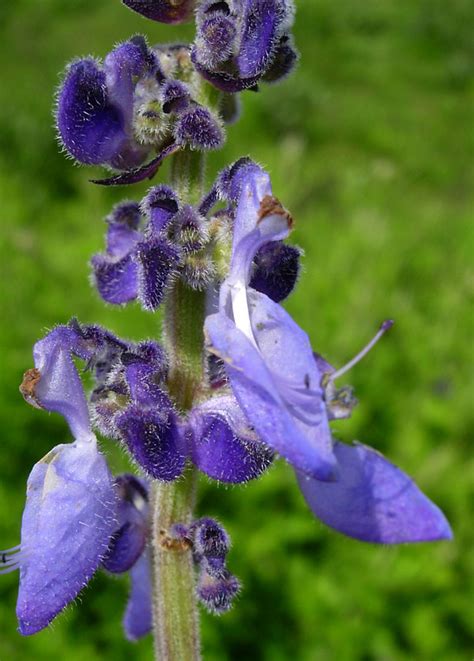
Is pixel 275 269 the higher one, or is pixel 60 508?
pixel 275 269

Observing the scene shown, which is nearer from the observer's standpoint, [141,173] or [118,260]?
[141,173]

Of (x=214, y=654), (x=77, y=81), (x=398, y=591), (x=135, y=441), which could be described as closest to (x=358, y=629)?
(x=398, y=591)

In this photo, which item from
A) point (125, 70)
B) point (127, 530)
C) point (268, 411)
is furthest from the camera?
point (127, 530)

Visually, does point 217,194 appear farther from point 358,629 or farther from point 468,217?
point 468,217

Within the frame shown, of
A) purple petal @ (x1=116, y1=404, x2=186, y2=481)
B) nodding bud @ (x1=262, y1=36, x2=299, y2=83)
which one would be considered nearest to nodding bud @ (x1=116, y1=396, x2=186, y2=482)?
purple petal @ (x1=116, y1=404, x2=186, y2=481)

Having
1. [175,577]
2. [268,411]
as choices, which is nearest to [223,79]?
[268,411]

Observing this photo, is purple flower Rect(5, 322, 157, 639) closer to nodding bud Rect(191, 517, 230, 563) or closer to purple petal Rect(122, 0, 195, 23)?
nodding bud Rect(191, 517, 230, 563)

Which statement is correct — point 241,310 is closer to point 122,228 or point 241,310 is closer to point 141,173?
point 141,173
